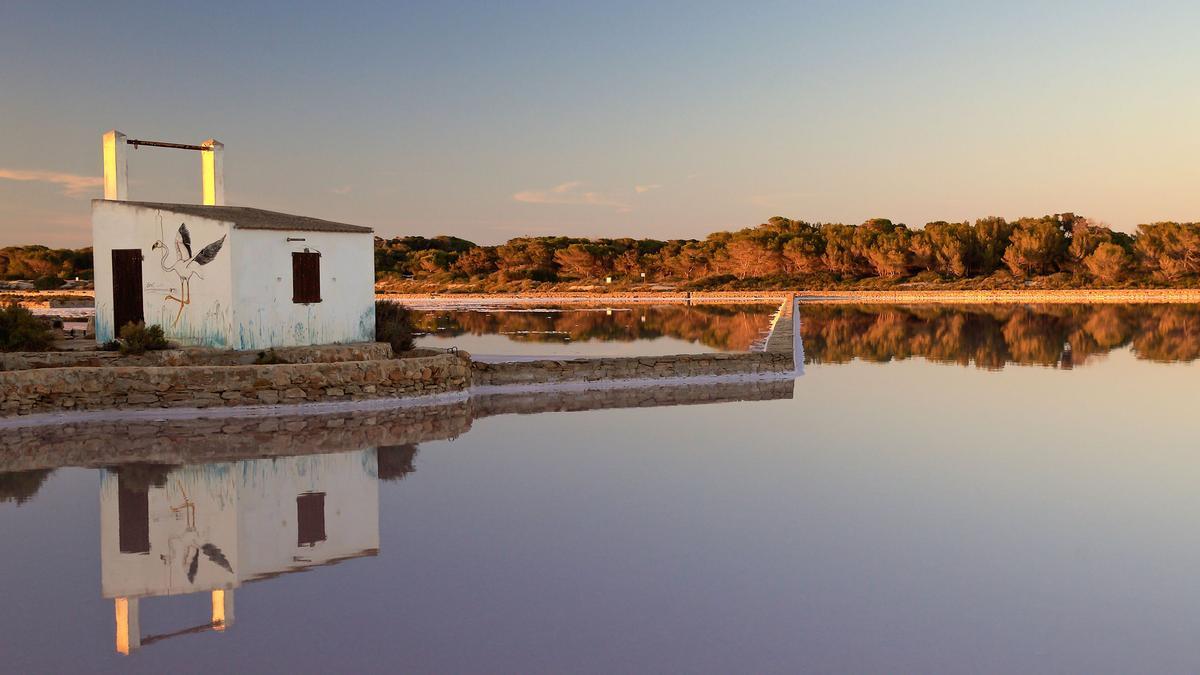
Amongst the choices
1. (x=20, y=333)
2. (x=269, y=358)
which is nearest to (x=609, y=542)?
(x=269, y=358)

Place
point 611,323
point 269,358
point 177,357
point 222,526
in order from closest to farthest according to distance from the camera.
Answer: point 222,526 < point 177,357 < point 269,358 < point 611,323

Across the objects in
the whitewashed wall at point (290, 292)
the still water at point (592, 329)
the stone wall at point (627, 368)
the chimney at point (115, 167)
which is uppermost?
the chimney at point (115, 167)

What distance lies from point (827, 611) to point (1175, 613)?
155cm

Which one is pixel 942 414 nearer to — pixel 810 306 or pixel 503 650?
pixel 503 650

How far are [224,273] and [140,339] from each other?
114 cm

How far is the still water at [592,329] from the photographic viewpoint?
17719mm

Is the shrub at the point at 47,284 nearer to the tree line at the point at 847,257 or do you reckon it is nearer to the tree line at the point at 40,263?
the tree line at the point at 40,263

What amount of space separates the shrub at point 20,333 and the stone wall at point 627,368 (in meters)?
4.91

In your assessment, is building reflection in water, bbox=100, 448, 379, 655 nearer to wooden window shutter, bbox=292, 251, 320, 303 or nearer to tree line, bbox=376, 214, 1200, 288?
wooden window shutter, bbox=292, 251, 320, 303

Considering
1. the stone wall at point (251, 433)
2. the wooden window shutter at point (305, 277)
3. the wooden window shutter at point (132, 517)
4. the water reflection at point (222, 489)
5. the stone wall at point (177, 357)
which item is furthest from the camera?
the wooden window shutter at point (305, 277)

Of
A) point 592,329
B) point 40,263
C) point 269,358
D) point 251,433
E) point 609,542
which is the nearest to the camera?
point 609,542

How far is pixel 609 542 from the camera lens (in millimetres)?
5578

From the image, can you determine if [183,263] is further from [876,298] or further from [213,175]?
[876,298]

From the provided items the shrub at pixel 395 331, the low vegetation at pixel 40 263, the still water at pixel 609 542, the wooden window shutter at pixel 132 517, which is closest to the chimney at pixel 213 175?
the shrub at pixel 395 331
